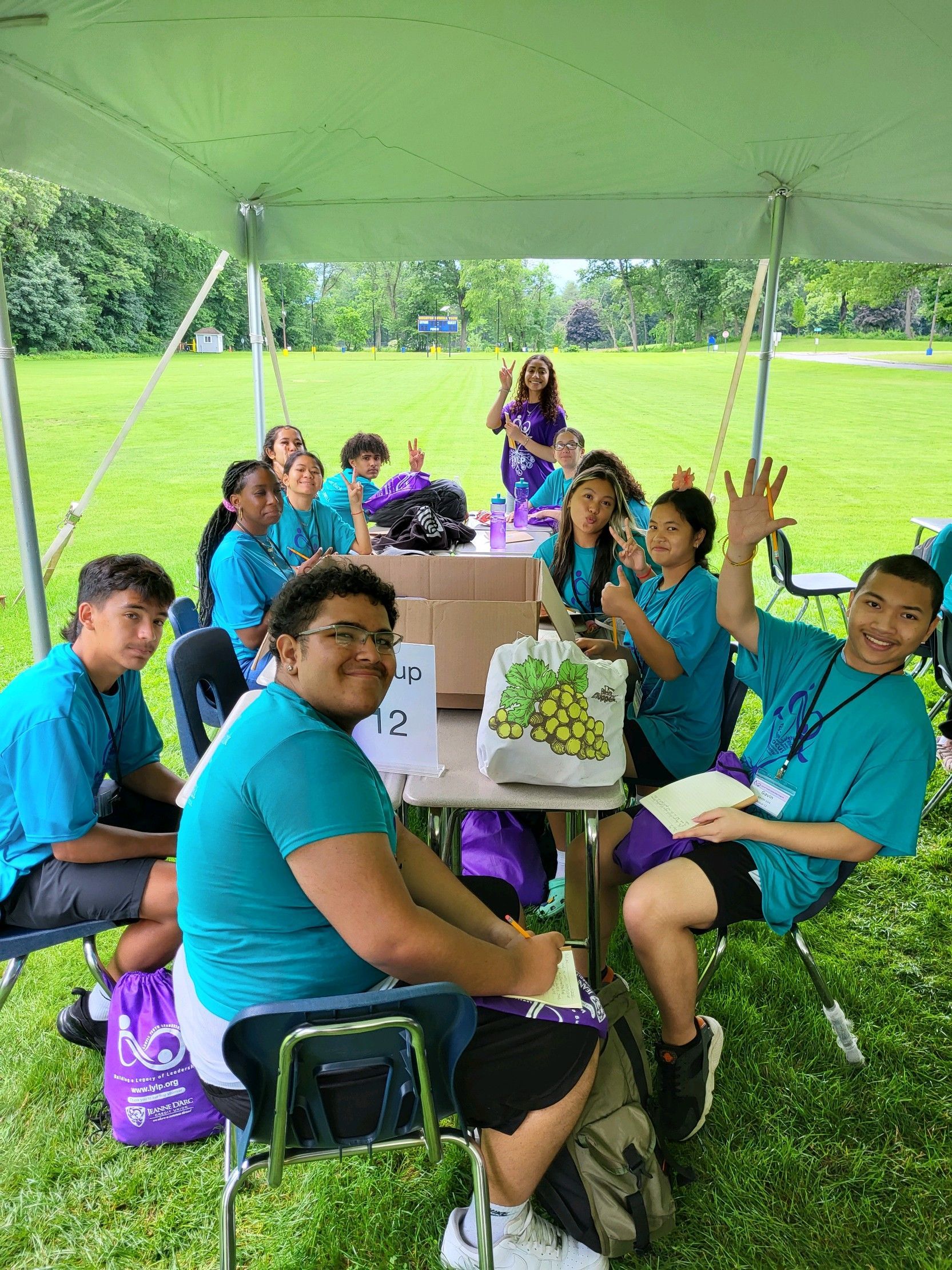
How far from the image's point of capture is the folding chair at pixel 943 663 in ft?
10.6

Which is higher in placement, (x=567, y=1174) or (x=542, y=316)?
(x=542, y=316)

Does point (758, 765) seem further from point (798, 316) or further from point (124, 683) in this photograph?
point (798, 316)

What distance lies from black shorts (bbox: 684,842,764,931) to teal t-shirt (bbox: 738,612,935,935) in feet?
0.07

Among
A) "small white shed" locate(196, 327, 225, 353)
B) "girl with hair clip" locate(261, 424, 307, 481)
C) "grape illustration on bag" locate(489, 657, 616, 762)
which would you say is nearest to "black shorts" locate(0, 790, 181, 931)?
"grape illustration on bag" locate(489, 657, 616, 762)

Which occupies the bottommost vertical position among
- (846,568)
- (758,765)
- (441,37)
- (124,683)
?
(846,568)

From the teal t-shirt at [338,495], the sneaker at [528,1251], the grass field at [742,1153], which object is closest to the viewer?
the sneaker at [528,1251]

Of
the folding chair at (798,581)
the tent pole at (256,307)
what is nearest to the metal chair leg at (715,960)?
the folding chair at (798,581)

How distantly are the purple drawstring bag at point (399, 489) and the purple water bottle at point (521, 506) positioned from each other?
0.53m

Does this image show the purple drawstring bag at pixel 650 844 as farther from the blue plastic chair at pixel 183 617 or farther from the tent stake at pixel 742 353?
the tent stake at pixel 742 353

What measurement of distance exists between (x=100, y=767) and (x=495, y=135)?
3130mm

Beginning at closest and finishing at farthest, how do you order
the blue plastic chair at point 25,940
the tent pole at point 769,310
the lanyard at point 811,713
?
the blue plastic chair at point 25,940
the lanyard at point 811,713
the tent pole at point 769,310

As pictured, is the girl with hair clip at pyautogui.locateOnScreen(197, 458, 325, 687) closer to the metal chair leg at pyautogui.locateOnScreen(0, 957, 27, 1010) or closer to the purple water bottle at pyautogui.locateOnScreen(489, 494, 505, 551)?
the purple water bottle at pyautogui.locateOnScreen(489, 494, 505, 551)

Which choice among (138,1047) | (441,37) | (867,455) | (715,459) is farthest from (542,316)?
(138,1047)

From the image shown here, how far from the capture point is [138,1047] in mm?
1791
